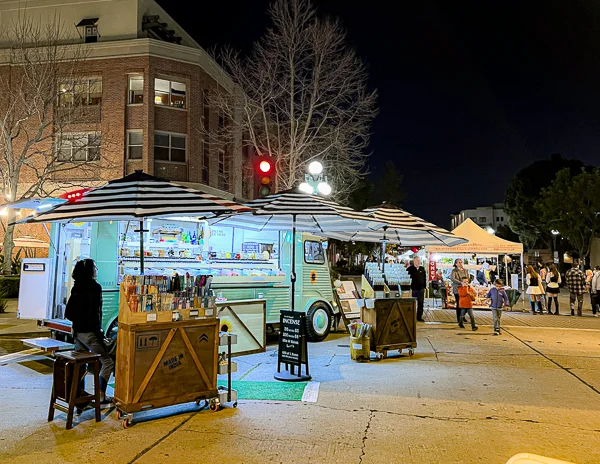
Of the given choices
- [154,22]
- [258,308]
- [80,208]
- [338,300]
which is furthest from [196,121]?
[80,208]

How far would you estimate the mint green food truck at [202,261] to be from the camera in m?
8.66

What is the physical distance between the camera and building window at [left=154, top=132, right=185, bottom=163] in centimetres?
2538

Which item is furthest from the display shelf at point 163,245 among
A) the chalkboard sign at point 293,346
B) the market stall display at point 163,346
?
the market stall display at point 163,346

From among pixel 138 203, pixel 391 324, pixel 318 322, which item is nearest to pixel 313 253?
pixel 318 322

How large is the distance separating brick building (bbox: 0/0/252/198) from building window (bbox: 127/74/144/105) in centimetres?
5

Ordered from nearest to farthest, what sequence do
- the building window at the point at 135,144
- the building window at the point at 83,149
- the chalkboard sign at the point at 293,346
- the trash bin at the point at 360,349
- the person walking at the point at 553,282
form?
1. the chalkboard sign at the point at 293,346
2. the trash bin at the point at 360,349
3. the person walking at the point at 553,282
4. the building window at the point at 83,149
5. the building window at the point at 135,144

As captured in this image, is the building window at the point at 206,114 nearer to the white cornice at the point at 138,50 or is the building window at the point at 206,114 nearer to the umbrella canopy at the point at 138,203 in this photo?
the white cornice at the point at 138,50

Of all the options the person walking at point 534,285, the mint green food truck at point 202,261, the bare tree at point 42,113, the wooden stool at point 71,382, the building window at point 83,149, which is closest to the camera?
the wooden stool at point 71,382

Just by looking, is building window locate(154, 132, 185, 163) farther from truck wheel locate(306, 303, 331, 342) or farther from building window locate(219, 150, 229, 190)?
truck wheel locate(306, 303, 331, 342)

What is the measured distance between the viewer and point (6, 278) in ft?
57.8

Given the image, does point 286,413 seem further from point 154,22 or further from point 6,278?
point 154,22

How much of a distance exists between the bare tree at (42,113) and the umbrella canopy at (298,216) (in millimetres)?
13330

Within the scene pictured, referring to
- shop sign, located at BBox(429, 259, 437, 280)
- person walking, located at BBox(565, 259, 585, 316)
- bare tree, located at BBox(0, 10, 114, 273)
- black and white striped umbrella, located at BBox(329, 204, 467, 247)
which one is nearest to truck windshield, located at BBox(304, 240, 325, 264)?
black and white striped umbrella, located at BBox(329, 204, 467, 247)

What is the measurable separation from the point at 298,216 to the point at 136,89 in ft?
60.3
